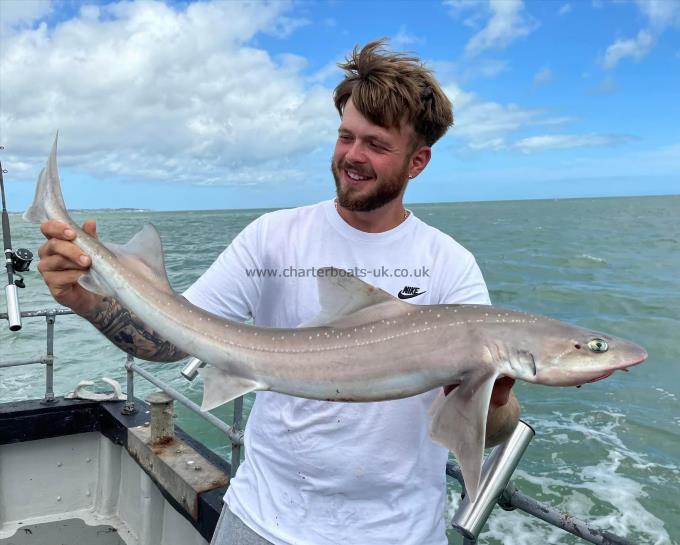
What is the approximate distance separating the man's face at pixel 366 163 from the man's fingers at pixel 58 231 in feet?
4.21

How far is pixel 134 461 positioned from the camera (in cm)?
521

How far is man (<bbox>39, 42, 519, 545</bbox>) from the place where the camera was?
2.49m

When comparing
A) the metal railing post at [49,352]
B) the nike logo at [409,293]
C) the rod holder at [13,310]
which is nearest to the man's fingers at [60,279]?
the rod holder at [13,310]

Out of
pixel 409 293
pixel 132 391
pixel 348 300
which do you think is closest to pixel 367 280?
pixel 409 293

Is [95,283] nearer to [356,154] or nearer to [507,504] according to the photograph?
[356,154]

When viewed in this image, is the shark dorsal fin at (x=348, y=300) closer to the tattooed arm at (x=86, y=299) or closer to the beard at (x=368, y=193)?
the beard at (x=368, y=193)

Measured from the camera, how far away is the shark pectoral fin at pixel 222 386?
2.38 metres

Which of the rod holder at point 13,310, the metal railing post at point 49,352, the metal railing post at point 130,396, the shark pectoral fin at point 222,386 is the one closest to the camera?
the shark pectoral fin at point 222,386

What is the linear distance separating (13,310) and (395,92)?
9.26 feet

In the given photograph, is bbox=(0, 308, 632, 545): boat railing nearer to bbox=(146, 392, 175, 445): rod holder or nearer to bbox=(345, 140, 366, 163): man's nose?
bbox=(345, 140, 366, 163): man's nose

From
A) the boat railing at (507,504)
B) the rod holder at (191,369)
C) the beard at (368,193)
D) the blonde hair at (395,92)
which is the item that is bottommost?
the boat railing at (507,504)

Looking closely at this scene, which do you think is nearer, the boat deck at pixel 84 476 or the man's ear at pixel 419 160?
the man's ear at pixel 419 160

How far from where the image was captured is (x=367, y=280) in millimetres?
2766

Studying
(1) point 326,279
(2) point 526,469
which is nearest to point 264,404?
(1) point 326,279
